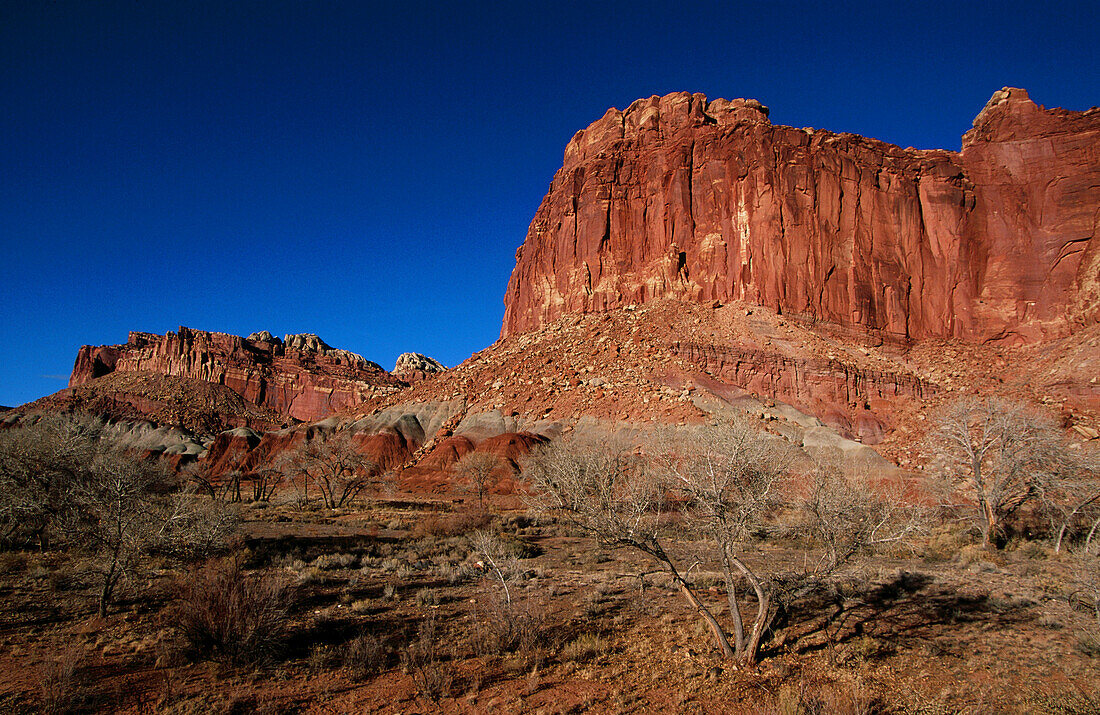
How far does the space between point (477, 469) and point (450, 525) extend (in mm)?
13760

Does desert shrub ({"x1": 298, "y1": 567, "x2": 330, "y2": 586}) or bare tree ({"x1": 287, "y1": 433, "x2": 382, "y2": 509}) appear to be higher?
bare tree ({"x1": 287, "y1": 433, "x2": 382, "y2": 509})

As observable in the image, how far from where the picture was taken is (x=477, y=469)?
3488cm

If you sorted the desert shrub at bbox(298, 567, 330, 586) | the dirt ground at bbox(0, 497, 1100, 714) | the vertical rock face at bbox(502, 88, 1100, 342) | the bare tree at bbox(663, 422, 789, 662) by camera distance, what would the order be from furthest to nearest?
1. the vertical rock face at bbox(502, 88, 1100, 342)
2. the desert shrub at bbox(298, 567, 330, 586)
3. the bare tree at bbox(663, 422, 789, 662)
4. the dirt ground at bbox(0, 497, 1100, 714)

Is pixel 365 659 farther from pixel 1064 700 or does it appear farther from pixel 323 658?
pixel 1064 700

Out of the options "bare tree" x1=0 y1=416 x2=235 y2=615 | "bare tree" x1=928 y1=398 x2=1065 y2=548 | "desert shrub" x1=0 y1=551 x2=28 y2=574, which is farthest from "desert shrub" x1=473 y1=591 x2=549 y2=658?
"bare tree" x1=928 y1=398 x2=1065 y2=548

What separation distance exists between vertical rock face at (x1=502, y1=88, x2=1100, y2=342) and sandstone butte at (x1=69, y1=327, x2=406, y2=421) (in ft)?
224

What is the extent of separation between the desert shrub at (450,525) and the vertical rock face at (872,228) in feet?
128

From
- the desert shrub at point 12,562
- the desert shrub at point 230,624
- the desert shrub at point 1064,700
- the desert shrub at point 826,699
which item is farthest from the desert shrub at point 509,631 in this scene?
the desert shrub at point 12,562

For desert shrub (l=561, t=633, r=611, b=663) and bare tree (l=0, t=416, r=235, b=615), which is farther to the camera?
bare tree (l=0, t=416, r=235, b=615)

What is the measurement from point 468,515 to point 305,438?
3789 cm

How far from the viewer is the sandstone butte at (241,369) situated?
4063 inches

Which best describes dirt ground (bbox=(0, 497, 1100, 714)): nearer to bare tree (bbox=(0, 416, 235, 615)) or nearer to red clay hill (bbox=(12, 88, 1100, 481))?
bare tree (bbox=(0, 416, 235, 615))

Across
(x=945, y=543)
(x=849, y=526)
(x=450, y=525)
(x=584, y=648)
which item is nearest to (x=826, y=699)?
(x=849, y=526)

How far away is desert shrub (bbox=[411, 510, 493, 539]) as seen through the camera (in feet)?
66.7
